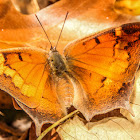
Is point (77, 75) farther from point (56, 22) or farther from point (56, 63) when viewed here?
point (56, 22)

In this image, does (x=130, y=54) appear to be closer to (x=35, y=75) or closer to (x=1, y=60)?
(x=35, y=75)

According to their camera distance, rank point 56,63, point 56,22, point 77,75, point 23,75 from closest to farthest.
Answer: point 23,75 → point 56,63 → point 77,75 → point 56,22

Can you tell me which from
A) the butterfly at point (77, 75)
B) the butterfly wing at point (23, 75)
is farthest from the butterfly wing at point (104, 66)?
the butterfly wing at point (23, 75)

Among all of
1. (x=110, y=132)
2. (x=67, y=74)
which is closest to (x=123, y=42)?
(x=67, y=74)

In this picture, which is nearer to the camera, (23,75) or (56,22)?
(23,75)

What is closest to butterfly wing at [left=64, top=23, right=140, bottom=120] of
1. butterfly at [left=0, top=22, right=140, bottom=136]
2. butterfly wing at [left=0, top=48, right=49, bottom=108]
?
butterfly at [left=0, top=22, right=140, bottom=136]

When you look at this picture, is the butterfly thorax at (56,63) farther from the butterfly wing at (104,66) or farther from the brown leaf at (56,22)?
the brown leaf at (56,22)

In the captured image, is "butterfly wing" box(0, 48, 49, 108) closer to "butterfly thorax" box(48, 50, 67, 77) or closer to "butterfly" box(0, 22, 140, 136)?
"butterfly" box(0, 22, 140, 136)

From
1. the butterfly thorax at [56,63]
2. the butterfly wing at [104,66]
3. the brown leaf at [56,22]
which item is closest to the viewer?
the butterfly wing at [104,66]

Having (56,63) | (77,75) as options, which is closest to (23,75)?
(56,63)
